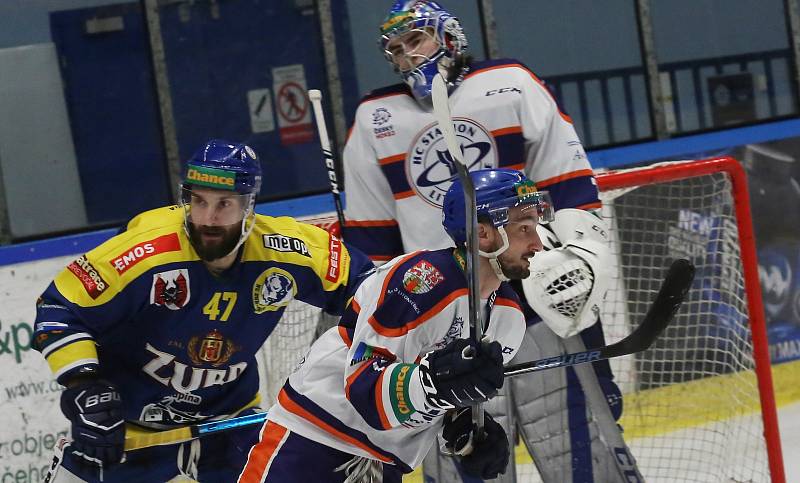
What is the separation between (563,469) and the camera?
8.52ft

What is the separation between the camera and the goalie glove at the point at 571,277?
7.63 ft

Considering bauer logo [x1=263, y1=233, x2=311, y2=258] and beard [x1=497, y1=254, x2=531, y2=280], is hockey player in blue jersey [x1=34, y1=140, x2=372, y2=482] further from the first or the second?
beard [x1=497, y1=254, x2=531, y2=280]

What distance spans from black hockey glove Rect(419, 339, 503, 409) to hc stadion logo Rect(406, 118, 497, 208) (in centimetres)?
77

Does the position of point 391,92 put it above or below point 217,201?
above

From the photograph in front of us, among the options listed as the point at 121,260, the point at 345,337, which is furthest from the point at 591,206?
the point at 121,260

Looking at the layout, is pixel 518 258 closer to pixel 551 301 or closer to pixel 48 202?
pixel 551 301

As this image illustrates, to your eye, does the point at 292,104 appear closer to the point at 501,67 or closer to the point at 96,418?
the point at 501,67

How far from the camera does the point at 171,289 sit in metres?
2.34

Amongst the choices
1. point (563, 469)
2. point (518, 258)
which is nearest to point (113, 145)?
point (563, 469)

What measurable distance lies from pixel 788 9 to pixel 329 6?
6.27ft

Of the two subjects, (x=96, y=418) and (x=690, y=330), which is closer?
(x=96, y=418)

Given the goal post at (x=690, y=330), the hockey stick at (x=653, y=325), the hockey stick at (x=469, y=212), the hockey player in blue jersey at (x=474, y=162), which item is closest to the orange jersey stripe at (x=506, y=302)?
the hockey stick at (x=653, y=325)

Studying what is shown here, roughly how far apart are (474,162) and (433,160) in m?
0.09

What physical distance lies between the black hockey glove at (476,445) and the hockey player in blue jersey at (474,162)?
1.40 feet
